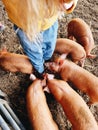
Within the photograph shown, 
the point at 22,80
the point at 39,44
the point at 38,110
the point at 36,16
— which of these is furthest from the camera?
the point at 22,80

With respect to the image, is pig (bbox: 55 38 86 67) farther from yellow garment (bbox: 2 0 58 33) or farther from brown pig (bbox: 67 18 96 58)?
yellow garment (bbox: 2 0 58 33)

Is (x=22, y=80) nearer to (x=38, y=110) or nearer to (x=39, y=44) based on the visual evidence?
(x=38, y=110)

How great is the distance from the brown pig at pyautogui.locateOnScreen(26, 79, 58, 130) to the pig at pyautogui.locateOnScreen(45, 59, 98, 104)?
183 mm

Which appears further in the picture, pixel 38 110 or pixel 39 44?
pixel 38 110

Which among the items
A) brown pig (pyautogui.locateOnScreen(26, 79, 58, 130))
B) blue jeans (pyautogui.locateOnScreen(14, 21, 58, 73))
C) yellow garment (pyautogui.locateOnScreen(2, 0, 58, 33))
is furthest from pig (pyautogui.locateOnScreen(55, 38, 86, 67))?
yellow garment (pyautogui.locateOnScreen(2, 0, 58, 33))

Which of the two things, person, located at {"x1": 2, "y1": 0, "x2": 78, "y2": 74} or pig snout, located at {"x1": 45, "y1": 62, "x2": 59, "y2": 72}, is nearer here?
person, located at {"x1": 2, "y1": 0, "x2": 78, "y2": 74}

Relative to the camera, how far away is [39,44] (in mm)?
1487

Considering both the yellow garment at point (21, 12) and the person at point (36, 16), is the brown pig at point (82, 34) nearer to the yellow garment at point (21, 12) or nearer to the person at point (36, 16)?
the person at point (36, 16)

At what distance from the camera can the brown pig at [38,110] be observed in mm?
1562

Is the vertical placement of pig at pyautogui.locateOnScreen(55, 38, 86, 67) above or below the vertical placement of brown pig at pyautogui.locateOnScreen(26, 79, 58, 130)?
above

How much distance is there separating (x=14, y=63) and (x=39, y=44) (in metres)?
0.33

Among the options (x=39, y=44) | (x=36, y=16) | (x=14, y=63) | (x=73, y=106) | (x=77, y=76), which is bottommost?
(x=73, y=106)

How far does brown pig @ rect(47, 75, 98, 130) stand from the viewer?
1576 millimetres

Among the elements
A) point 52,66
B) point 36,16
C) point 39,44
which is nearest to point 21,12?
point 36,16
